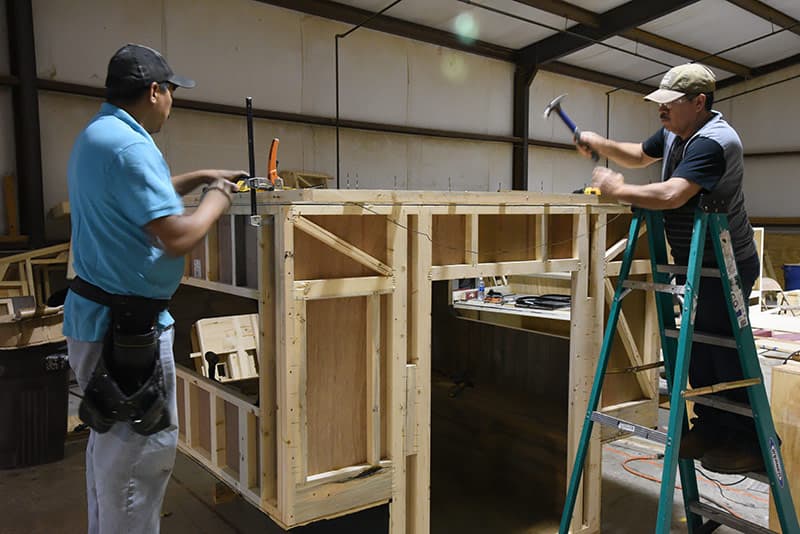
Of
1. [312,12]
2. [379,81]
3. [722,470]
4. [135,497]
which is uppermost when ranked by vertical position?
[312,12]

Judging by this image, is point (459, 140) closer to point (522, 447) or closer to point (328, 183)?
point (328, 183)

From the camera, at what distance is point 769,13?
1048 centimetres

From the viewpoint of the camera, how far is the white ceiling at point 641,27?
9141 millimetres

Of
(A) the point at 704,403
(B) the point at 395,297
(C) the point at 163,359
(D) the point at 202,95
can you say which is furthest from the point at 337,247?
(D) the point at 202,95

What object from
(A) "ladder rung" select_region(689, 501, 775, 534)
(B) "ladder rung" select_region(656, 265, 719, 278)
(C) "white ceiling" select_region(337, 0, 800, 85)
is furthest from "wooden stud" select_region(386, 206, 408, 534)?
(C) "white ceiling" select_region(337, 0, 800, 85)

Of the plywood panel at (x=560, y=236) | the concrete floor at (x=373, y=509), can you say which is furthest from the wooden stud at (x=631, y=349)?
the concrete floor at (x=373, y=509)

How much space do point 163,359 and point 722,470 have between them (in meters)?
2.49

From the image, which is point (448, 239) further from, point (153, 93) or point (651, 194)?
point (153, 93)

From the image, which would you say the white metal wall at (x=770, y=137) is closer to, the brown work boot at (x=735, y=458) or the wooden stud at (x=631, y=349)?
the wooden stud at (x=631, y=349)

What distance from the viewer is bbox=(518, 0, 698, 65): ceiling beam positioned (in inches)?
360

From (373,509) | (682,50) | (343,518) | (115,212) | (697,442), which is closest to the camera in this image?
(115,212)

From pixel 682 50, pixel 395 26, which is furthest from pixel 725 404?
pixel 682 50

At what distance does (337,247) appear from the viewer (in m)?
2.60

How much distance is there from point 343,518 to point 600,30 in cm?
892
